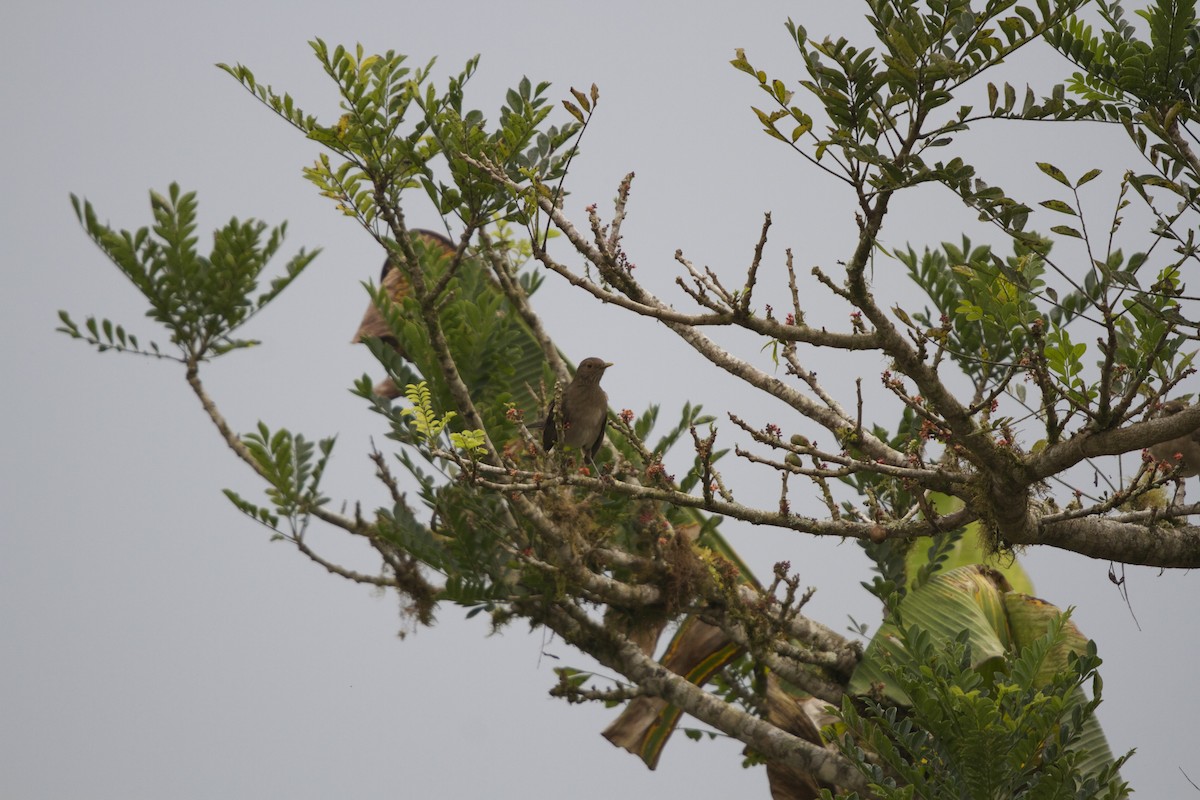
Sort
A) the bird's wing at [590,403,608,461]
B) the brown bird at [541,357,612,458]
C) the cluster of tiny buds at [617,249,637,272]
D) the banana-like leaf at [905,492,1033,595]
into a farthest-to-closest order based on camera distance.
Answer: the banana-like leaf at [905,492,1033,595], the bird's wing at [590,403,608,461], the brown bird at [541,357,612,458], the cluster of tiny buds at [617,249,637,272]

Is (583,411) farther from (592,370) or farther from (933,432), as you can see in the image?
(933,432)

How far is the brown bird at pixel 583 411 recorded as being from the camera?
6415 millimetres

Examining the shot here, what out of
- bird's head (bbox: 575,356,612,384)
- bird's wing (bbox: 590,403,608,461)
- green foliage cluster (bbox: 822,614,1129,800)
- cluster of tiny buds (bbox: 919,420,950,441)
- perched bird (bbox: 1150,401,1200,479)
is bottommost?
green foliage cluster (bbox: 822,614,1129,800)

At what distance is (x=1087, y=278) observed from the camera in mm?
3672

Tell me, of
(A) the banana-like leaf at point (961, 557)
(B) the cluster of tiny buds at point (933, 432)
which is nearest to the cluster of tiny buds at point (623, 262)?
(B) the cluster of tiny buds at point (933, 432)

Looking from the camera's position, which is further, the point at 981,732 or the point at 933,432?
the point at 981,732

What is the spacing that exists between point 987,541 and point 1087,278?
1.11 metres

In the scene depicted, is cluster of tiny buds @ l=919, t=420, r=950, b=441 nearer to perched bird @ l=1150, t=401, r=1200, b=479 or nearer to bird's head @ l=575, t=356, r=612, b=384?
perched bird @ l=1150, t=401, r=1200, b=479

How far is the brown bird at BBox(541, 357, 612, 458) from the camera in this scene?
21.0ft

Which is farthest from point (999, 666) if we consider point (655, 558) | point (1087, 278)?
point (1087, 278)

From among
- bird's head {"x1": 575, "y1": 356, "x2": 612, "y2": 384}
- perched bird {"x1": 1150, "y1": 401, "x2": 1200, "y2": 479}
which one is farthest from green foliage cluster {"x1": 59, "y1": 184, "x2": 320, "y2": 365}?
perched bird {"x1": 1150, "y1": 401, "x2": 1200, "y2": 479}

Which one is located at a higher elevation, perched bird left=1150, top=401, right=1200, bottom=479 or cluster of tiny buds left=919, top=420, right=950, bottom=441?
perched bird left=1150, top=401, right=1200, bottom=479

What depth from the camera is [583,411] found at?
6453 millimetres

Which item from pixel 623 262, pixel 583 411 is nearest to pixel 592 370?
pixel 583 411
